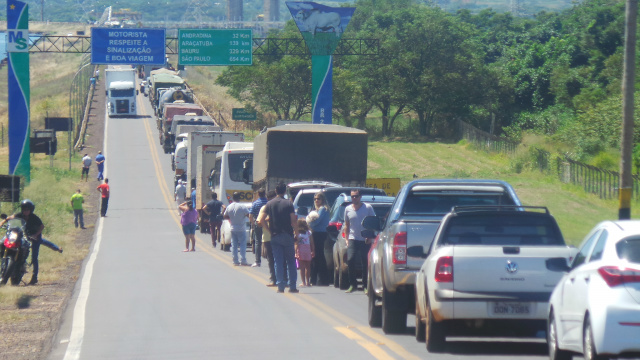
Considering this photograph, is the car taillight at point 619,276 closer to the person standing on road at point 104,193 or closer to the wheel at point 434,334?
the wheel at point 434,334

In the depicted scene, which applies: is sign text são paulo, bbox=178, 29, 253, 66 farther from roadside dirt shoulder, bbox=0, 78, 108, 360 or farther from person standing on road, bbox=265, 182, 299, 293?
person standing on road, bbox=265, 182, 299, 293

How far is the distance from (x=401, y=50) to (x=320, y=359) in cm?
6688

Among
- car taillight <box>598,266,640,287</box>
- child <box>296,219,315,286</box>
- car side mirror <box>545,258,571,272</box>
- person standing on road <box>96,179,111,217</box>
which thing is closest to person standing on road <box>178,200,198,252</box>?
child <box>296,219,315,286</box>

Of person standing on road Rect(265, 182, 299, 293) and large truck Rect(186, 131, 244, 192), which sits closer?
person standing on road Rect(265, 182, 299, 293)

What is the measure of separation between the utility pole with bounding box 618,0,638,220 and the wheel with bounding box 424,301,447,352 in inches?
370

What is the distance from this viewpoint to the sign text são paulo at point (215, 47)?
1689 inches

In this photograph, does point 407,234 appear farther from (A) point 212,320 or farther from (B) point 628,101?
(B) point 628,101

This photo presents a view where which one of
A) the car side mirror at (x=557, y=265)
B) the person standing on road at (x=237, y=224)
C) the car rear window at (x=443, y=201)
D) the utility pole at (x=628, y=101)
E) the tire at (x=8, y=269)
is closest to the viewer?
the car side mirror at (x=557, y=265)

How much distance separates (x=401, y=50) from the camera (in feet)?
245

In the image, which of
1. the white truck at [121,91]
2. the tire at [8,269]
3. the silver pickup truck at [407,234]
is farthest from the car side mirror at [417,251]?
the white truck at [121,91]

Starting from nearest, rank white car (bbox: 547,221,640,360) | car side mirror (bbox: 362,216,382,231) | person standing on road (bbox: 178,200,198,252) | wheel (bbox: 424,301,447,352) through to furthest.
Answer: white car (bbox: 547,221,640,360), wheel (bbox: 424,301,447,352), car side mirror (bbox: 362,216,382,231), person standing on road (bbox: 178,200,198,252)

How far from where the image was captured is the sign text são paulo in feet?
141

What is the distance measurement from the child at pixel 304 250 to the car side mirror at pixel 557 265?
330 inches

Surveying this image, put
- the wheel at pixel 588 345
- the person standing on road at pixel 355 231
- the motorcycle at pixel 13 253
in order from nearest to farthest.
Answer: the wheel at pixel 588 345 → the person standing on road at pixel 355 231 → the motorcycle at pixel 13 253
